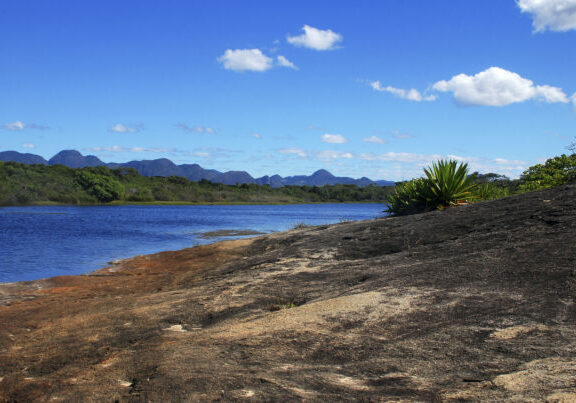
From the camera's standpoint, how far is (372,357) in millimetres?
4309

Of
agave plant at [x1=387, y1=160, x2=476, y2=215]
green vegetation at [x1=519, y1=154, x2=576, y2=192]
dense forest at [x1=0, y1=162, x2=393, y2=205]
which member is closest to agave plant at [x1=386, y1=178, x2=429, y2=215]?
agave plant at [x1=387, y1=160, x2=476, y2=215]

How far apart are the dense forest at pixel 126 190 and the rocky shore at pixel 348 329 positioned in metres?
91.0

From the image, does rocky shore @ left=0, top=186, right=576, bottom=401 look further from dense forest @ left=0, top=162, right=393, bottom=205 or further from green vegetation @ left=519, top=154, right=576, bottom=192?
dense forest @ left=0, top=162, right=393, bottom=205

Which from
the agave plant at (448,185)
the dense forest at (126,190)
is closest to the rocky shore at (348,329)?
the agave plant at (448,185)

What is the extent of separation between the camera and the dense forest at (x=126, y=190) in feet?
302

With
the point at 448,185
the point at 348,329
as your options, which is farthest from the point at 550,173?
the point at 348,329

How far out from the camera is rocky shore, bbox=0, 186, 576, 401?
149 inches

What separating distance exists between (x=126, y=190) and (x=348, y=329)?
369 ft

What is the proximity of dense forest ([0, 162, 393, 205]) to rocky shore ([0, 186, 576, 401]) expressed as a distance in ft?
298

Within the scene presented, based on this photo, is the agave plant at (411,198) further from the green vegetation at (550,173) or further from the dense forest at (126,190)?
the dense forest at (126,190)

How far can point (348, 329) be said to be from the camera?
5.11 metres

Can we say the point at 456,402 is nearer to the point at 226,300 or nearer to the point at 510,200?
the point at 226,300

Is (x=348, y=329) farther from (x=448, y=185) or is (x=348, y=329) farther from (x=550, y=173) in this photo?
(x=550, y=173)

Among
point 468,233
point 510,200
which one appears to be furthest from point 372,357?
point 510,200
